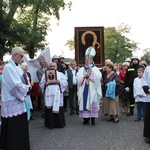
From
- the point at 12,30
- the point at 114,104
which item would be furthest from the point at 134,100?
the point at 12,30

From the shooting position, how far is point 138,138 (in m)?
7.34

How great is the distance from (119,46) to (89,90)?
41.4 meters

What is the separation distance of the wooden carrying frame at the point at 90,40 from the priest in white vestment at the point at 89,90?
281 cm

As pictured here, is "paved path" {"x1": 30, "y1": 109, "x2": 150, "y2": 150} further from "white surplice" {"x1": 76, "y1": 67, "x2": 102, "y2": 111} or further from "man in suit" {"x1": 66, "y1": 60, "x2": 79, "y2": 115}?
"man in suit" {"x1": 66, "y1": 60, "x2": 79, "y2": 115}

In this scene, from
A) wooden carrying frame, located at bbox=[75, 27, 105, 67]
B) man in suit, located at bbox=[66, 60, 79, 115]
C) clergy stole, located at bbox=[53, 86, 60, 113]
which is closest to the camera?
clergy stole, located at bbox=[53, 86, 60, 113]

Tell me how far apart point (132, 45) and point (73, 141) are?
4583cm

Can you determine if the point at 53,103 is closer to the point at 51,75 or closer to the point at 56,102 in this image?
the point at 56,102

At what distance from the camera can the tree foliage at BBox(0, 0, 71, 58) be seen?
1363 cm

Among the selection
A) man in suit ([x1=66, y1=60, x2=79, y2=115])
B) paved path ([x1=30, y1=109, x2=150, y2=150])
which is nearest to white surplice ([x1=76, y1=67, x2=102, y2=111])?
paved path ([x1=30, y1=109, x2=150, y2=150])

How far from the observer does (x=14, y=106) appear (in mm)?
5605

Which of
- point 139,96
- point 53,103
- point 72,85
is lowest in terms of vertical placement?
point 53,103

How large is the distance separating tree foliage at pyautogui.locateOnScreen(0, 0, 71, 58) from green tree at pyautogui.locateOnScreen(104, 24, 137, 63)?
85.8 feet

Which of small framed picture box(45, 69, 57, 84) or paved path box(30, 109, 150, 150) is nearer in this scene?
paved path box(30, 109, 150, 150)

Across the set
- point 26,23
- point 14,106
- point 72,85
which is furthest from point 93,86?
point 26,23
